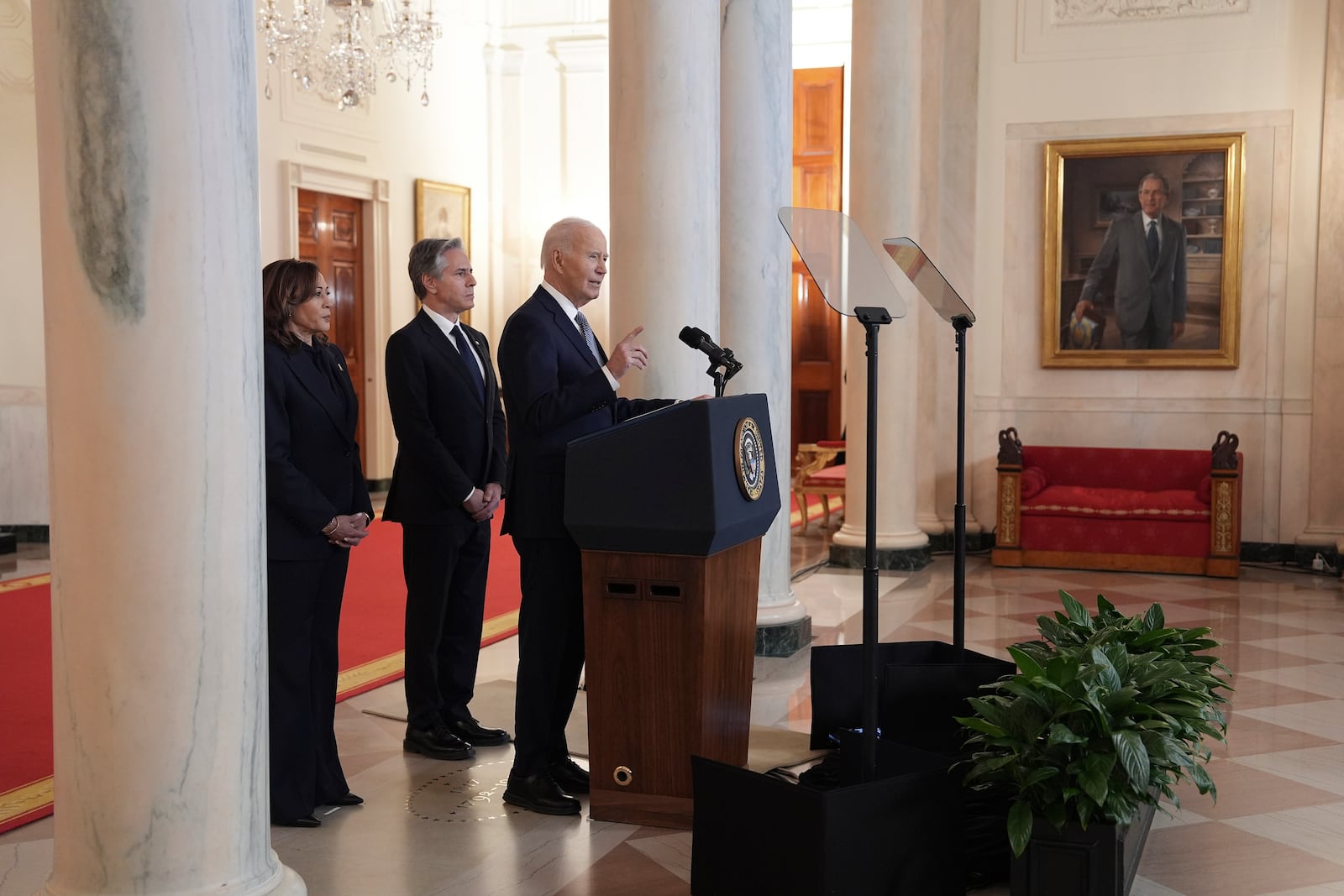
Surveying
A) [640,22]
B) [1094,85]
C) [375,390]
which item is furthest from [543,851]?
[375,390]

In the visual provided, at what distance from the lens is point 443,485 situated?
4355 mm

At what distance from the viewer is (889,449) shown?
8.95m

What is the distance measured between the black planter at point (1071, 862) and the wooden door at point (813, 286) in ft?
34.7

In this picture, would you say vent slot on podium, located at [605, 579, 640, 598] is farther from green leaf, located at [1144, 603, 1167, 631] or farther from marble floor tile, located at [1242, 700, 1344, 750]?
marble floor tile, located at [1242, 700, 1344, 750]

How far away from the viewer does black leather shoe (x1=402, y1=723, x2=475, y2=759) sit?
14.8ft

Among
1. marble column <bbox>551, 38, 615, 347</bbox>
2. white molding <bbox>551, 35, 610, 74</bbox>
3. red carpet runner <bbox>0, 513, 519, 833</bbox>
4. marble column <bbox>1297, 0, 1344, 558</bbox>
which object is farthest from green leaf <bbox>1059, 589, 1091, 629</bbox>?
white molding <bbox>551, 35, 610, 74</bbox>

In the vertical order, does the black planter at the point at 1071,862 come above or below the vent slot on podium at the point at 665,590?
below

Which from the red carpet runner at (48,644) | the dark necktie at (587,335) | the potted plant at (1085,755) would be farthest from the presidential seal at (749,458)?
the red carpet runner at (48,644)

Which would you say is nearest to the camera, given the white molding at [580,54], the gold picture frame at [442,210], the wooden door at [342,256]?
the wooden door at [342,256]

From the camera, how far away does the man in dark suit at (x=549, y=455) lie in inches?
149

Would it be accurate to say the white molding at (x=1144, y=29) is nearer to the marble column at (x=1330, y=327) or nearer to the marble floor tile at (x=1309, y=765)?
the marble column at (x=1330, y=327)

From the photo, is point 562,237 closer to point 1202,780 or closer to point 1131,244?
point 1202,780

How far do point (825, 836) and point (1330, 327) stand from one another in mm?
7701

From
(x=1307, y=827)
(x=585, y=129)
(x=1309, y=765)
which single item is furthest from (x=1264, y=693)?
(x=585, y=129)
